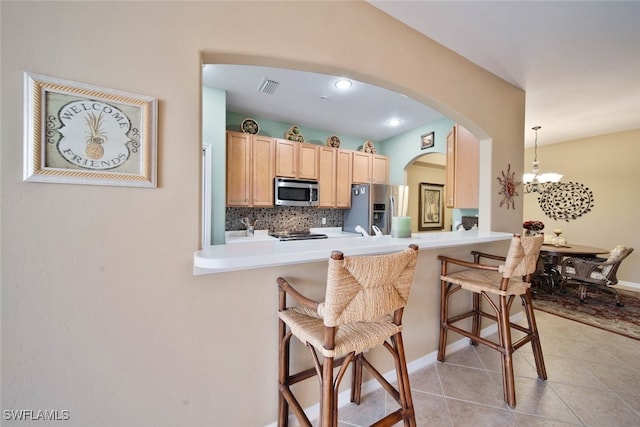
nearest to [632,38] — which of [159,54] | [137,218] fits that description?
[159,54]

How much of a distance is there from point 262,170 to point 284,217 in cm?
91

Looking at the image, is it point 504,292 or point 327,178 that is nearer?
point 504,292

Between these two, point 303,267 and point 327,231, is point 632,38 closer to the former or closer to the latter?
point 303,267

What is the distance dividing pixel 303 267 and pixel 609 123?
537 cm

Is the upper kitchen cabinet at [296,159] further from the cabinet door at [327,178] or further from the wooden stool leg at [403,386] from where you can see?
the wooden stool leg at [403,386]

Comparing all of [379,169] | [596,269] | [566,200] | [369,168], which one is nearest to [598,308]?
[596,269]

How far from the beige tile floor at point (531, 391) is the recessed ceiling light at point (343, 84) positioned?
2.81 metres

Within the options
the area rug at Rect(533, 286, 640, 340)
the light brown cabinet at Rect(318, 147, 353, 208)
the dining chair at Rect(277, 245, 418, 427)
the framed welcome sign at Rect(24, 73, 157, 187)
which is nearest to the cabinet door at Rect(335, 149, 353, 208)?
the light brown cabinet at Rect(318, 147, 353, 208)

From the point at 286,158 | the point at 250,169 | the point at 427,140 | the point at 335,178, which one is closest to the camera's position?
the point at 250,169

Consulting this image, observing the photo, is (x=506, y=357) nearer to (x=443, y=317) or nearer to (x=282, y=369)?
(x=443, y=317)

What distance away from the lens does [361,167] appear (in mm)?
4562

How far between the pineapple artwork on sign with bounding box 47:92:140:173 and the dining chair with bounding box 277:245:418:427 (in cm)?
86

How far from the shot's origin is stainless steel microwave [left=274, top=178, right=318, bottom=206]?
12.1ft

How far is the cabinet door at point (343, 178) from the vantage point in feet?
14.1
